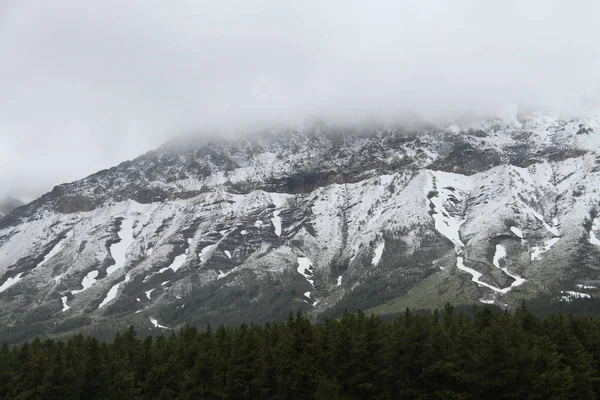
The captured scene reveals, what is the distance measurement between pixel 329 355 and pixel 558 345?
31937 millimetres

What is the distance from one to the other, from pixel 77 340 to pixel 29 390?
33114 mm

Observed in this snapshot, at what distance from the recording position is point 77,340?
10750 centimetres

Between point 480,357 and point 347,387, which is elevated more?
point 480,357

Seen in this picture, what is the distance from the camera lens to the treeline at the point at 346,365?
6406 cm

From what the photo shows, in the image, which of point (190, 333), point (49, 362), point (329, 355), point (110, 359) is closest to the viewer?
point (329, 355)

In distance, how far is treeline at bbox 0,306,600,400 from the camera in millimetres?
64062

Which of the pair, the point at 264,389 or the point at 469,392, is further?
the point at 264,389

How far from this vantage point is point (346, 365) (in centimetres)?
7238

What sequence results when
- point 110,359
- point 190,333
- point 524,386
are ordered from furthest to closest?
point 190,333, point 110,359, point 524,386

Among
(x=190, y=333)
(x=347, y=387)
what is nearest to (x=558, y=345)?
(x=347, y=387)

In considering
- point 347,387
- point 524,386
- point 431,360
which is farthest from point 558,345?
point 347,387

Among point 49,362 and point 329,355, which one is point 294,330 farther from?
point 49,362

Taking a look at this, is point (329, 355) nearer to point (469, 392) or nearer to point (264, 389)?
point (264, 389)

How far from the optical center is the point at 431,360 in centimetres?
6638
